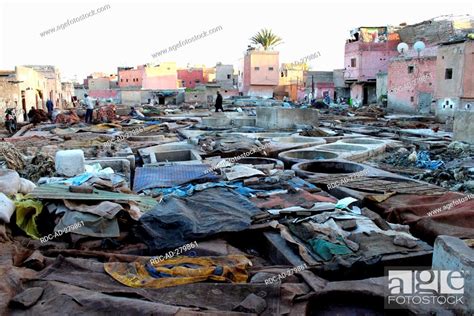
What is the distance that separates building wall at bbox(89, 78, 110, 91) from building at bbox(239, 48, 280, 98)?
21158 millimetres

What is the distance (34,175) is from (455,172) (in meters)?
9.41

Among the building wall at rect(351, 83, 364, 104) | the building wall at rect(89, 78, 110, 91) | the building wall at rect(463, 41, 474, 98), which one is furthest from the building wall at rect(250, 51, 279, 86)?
the building wall at rect(463, 41, 474, 98)

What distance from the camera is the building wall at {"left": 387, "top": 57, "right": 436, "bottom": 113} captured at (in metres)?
29.3

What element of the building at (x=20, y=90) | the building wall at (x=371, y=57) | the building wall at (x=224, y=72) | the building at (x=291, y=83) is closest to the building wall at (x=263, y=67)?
the building at (x=291, y=83)

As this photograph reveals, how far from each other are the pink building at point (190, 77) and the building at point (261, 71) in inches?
490

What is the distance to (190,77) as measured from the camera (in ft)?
199

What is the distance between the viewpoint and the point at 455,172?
1019 centimetres

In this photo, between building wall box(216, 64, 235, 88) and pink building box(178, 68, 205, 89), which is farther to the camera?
pink building box(178, 68, 205, 89)

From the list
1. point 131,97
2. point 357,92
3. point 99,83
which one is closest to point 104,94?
point 99,83

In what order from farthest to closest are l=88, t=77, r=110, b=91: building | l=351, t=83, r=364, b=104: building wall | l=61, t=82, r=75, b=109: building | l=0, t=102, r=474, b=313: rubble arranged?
l=88, t=77, r=110, b=91: building → l=61, t=82, r=75, b=109: building → l=351, t=83, r=364, b=104: building wall → l=0, t=102, r=474, b=313: rubble

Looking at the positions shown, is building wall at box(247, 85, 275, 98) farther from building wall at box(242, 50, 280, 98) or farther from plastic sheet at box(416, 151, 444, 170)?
plastic sheet at box(416, 151, 444, 170)

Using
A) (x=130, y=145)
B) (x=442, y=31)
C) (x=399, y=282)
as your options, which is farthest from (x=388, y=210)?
(x=442, y=31)

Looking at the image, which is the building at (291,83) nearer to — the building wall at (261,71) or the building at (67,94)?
the building wall at (261,71)

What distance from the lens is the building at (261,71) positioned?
49269 millimetres
